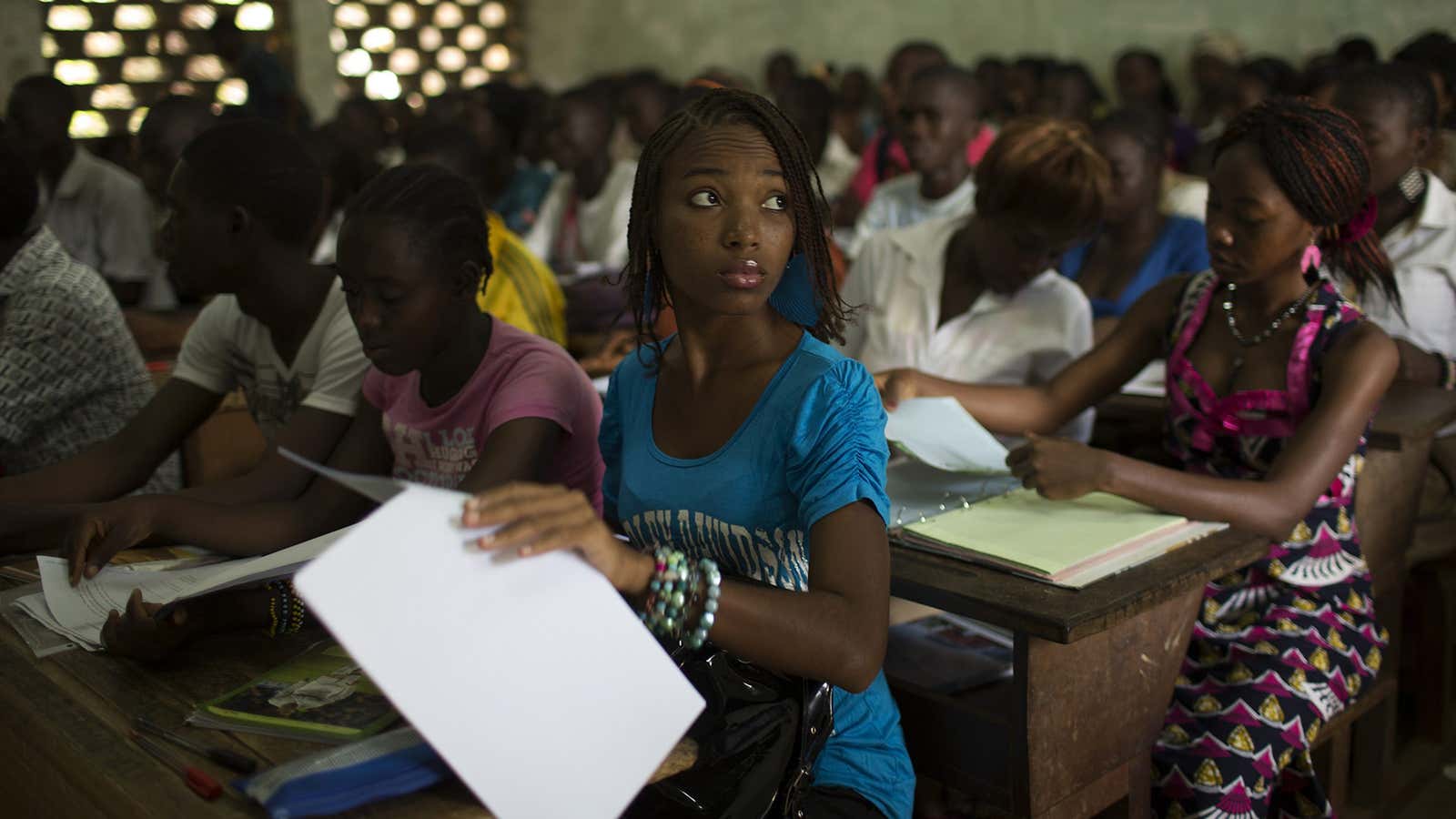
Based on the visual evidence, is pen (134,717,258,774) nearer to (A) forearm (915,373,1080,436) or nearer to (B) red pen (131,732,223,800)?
(B) red pen (131,732,223,800)

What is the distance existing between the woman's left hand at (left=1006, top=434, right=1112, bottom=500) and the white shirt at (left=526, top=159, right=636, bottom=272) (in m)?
3.59

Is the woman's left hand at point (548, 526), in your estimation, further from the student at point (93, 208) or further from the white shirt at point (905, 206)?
the student at point (93, 208)

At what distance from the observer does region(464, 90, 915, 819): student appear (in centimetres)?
115

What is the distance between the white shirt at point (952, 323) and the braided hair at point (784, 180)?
1056mm

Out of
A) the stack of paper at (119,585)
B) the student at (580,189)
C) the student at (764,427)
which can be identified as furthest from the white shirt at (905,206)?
the stack of paper at (119,585)

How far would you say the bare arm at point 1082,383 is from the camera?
2201 millimetres

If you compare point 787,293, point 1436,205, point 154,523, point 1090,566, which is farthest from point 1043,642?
point 1436,205

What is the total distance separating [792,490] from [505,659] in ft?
1.52

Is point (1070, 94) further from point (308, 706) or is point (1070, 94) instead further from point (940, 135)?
point (308, 706)

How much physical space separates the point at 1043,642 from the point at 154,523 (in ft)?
3.82

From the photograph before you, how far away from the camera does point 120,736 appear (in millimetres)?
1153

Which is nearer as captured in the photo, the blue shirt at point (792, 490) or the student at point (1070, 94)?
the blue shirt at point (792, 490)

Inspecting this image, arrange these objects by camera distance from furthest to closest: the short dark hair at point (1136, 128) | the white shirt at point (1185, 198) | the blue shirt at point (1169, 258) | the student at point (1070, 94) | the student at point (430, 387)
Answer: the student at point (1070, 94)
the white shirt at point (1185, 198)
the short dark hair at point (1136, 128)
the blue shirt at point (1169, 258)
the student at point (430, 387)

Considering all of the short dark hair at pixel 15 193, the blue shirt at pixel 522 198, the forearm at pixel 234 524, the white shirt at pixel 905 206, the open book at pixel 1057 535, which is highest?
the short dark hair at pixel 15 193
